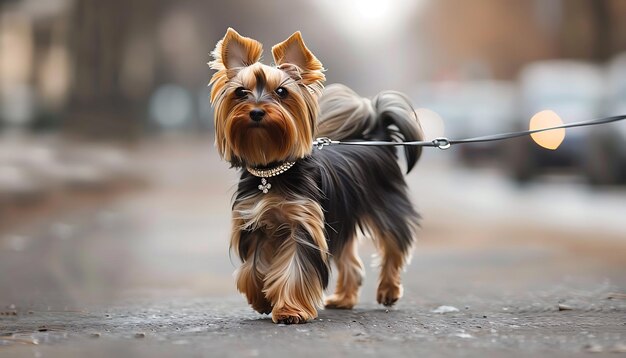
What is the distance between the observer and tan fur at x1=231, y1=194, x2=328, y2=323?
6.84 meters

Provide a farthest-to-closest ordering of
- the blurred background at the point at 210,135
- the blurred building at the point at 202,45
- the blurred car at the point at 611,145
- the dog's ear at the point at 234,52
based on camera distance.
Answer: the blurred building at the point at 202,45, the blurred car at the point at 611,145, the blurred background at the point at 210,135, the dog's ear at the point at 234,52

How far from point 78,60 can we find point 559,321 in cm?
4800

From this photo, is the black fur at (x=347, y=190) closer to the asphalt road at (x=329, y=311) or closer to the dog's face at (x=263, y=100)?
the dog's face at (x=263, y=100)

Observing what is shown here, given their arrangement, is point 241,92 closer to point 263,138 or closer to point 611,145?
point 263,138

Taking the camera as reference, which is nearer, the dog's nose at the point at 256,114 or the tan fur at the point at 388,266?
the dog's nose at the point at 256,114

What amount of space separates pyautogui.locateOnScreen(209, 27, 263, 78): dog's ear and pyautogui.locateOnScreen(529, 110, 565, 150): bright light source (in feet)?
46.0

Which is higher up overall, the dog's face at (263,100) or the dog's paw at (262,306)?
the dog's face at (263,100)

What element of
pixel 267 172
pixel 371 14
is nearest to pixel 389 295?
pixel 267 172

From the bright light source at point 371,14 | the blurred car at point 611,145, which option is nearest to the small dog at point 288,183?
the blurred car at point 611,145

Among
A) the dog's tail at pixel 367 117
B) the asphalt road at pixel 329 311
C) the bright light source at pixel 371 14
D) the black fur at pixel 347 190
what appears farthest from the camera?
the bright light source at pixel 371 14

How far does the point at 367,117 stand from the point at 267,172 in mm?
1462

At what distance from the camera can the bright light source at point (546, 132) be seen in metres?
20.3

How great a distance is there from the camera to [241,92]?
21.6 ft

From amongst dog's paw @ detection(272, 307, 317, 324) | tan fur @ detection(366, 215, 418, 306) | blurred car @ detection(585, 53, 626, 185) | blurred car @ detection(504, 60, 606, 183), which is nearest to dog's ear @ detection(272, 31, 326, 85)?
dog's paw @ detection(272, 307, 317, 324)
